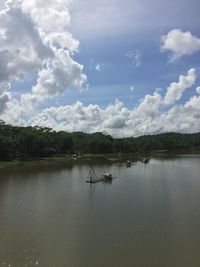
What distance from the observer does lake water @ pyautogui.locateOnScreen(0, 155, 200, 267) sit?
73.4ft

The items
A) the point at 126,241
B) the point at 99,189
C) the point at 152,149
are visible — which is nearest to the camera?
the point at 126,241

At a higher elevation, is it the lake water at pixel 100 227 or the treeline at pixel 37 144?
the treeline at pixel 37 144

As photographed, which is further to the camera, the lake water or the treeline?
the treeline

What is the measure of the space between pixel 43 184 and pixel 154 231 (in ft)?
104

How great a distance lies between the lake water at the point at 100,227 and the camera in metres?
22.4

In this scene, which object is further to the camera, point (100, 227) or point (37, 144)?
point (37, 144)

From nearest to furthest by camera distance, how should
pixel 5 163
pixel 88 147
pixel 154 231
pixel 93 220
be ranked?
1. pixel 154 231
2. pixel 93 220
3. pixel 5 163
4. pixel 88 147

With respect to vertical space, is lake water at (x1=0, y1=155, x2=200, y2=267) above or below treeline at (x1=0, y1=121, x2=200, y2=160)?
below

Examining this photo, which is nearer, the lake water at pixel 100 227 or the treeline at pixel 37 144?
the lake water at pixel 100 227

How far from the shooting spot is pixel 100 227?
29.4 m

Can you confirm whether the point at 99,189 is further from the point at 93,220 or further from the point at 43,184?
the point at 93,220

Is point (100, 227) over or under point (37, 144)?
under

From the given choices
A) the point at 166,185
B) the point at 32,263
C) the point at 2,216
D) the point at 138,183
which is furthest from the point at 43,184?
the point at 32,263

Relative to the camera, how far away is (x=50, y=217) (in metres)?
33.1
